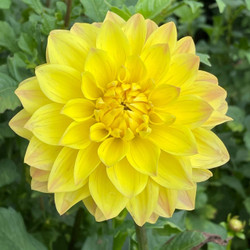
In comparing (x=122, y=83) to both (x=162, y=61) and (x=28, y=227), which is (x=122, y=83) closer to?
(x=162, y=61)

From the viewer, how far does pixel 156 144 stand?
1.06 m

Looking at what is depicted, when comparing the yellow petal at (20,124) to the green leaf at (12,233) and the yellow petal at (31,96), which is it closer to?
the yellow petal at (31,96)

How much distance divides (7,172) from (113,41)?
659mm

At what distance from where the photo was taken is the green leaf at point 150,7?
4.11 feet

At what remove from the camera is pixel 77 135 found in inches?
41.4

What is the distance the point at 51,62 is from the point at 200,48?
46.1 inches

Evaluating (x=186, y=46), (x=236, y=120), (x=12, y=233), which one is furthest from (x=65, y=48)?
(x=236, y=120)

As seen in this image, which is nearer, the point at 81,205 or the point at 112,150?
the point at 112,150

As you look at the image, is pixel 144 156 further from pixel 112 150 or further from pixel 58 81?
pixel 58 81

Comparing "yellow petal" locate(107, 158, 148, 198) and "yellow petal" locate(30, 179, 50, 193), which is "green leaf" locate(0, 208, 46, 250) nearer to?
"yellow petal" locate(30, 179, 50, 193)

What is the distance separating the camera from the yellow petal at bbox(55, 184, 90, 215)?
1.06 m

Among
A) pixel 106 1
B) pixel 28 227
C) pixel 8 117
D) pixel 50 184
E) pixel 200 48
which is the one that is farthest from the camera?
pixel 200 48

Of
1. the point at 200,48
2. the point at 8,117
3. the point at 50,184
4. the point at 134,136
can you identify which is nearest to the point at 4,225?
the point at 8,117

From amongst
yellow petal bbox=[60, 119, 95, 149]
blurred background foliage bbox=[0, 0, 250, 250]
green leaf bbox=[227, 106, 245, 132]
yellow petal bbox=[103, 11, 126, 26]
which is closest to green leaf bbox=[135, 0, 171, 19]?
blurred background foliage bbox=[0, 0, 250, 250]
